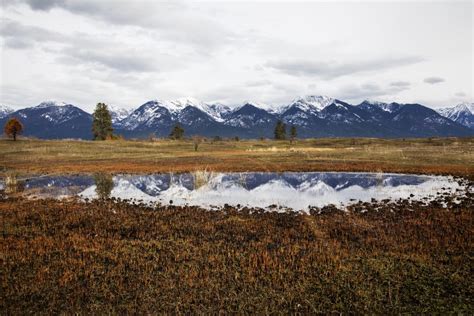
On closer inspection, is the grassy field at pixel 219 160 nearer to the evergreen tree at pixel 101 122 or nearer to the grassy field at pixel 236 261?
the grassy field at pixel 236 261

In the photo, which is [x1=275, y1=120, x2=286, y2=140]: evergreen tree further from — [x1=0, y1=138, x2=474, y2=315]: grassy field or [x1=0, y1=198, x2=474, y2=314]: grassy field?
[x1=0, y1=198, x2=474, y2=314]: grassy field

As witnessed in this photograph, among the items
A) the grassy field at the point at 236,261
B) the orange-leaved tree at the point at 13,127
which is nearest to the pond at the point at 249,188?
the grassy field at the point at 236,261

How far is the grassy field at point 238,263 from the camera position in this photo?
9695 millimetres

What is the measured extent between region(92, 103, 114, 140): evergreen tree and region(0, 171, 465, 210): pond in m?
84.3

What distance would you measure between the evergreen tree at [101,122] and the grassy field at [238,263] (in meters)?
104

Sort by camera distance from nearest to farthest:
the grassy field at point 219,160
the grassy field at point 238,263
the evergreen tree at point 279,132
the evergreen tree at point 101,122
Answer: the grassy field at point 238,263
the grassy field at point 219,160
the evergreen tree at point 101,122
the evergreen tree at point 279,132

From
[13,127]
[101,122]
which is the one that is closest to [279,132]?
[101,122]

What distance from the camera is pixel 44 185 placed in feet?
105

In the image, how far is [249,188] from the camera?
98.2ft

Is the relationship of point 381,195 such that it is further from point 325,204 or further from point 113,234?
point 113,234

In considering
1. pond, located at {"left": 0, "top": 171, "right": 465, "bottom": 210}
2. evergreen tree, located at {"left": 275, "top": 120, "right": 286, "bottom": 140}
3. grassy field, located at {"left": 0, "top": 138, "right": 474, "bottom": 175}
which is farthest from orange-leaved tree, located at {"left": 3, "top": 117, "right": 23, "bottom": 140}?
evergreen tree, located at {"left": 275, "top": 120, "right": 286, "bottom": 140}

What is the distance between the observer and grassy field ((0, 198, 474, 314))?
9695 mm

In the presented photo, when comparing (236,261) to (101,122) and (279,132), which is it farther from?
(279,132)

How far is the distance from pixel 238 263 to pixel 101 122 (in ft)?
381
